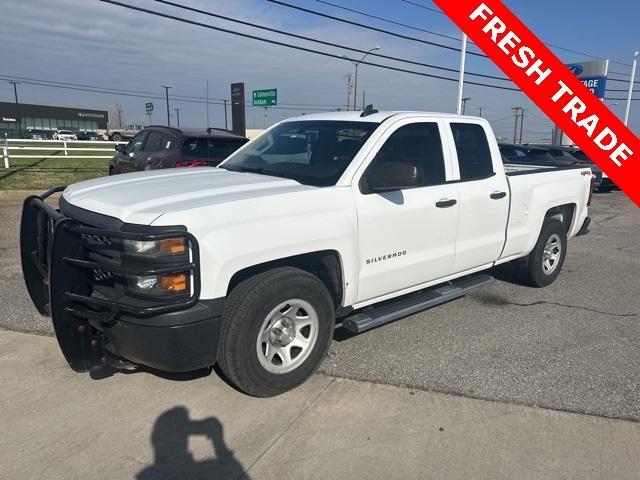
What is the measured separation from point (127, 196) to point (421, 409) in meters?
2.35

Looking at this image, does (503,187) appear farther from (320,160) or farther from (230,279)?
(230,279)

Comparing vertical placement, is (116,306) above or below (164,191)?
below

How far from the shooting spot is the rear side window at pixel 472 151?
4.54 meters

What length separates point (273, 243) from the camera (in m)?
3.07

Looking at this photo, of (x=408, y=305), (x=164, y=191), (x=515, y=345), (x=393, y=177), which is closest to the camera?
(x=164, y=191)

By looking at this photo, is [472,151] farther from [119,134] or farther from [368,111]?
[119,134]

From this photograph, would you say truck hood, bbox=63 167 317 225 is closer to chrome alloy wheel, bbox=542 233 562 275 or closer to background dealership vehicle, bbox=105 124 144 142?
chrome alloy wheel, bbox=542 233 562 275

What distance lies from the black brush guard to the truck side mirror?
1.49 m

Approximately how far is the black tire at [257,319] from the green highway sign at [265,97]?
123 feet

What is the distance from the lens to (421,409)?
325cm

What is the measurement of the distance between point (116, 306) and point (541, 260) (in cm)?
470

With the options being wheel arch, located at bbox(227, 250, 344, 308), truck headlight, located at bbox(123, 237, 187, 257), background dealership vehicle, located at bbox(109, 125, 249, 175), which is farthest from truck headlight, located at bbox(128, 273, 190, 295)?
background dealership vehicle, located at bbox(109, 125, 249, 175)

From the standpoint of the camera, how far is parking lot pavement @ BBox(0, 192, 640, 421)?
3.52 m

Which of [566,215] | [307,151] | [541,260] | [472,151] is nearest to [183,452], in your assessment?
[307,151]
